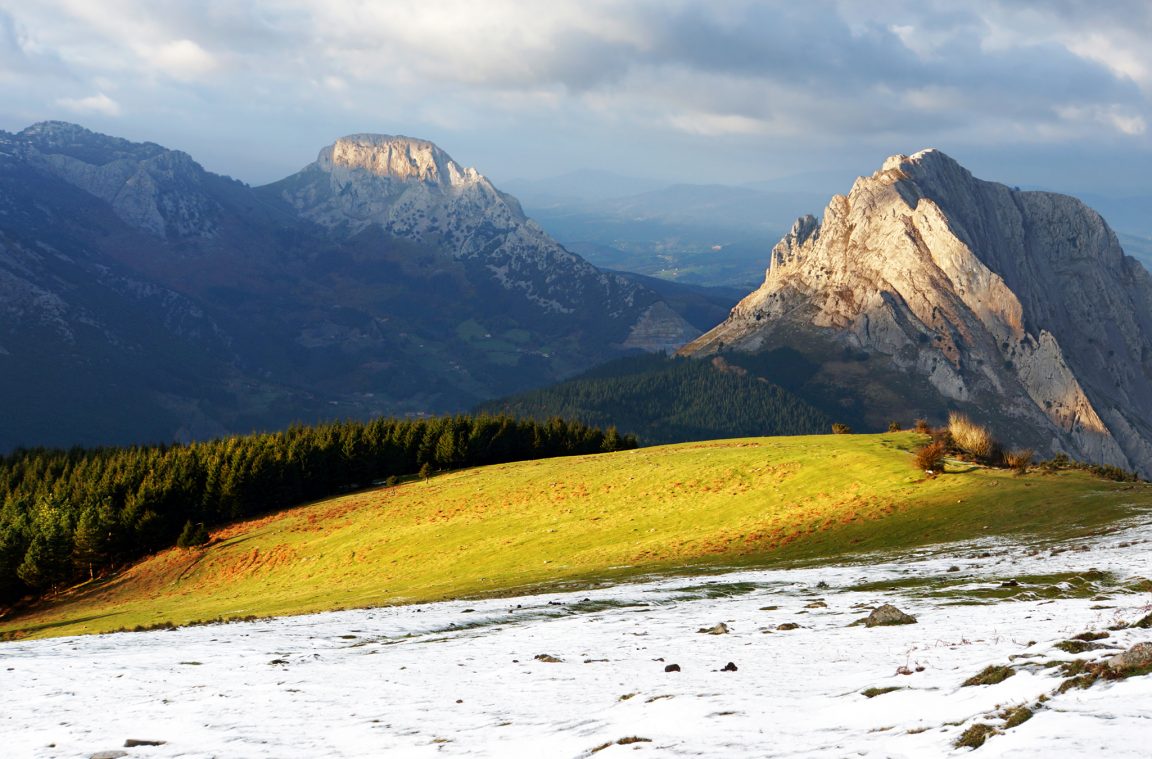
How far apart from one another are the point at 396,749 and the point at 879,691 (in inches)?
393

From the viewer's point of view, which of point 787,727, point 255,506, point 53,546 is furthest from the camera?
point 255,506

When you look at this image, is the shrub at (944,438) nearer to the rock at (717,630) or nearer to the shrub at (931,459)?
the shrub at (931,459)

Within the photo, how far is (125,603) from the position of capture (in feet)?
221

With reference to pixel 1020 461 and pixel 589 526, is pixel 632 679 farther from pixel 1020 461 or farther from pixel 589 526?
pixel 1020 461

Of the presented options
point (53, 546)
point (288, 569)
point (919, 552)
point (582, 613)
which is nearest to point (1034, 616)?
point (582, 613)

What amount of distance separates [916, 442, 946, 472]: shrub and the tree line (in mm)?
53856

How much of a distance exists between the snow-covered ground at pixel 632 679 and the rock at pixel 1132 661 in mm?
517

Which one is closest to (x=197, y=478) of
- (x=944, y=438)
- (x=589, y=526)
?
(x=589, y=526)

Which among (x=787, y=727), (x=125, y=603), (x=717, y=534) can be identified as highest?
(x=787, y=727)

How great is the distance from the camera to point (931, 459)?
5878 cm

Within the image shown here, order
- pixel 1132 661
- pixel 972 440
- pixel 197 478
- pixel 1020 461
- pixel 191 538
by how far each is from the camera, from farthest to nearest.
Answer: pixel 197 478
pixel 191 538
pixel 972 440
pixel 1020 461
pixel 1132 661

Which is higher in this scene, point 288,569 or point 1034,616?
point 1034,616

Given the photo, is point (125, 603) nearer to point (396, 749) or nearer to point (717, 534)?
point (717, 534)

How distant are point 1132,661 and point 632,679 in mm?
10933
